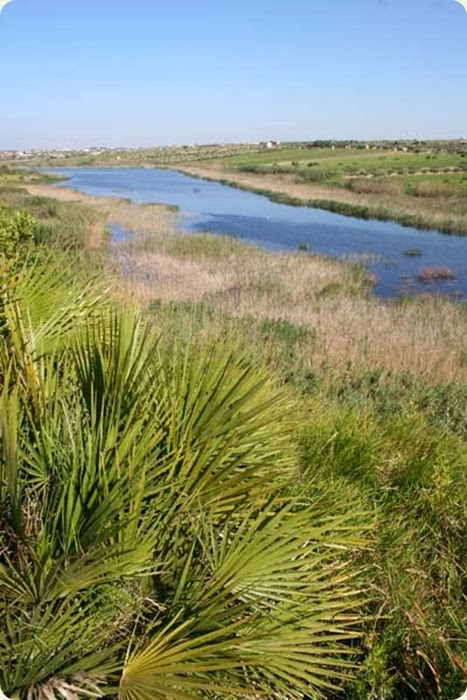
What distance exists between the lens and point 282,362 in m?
9.30

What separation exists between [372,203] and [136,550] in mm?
40917

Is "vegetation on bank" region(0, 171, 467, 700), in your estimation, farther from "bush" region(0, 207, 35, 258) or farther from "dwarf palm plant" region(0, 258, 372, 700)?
"bush" region(0, 207, 35, 258)

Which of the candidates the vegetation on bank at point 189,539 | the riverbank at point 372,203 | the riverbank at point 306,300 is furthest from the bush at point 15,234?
the riverbank at point 372,203

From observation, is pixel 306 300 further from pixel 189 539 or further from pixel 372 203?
pixel 372 203

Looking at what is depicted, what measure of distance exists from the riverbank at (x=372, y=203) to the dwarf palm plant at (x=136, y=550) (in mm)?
31127

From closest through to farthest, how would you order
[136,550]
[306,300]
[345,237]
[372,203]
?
[136,550]
[306,300]
[345,237]
[372,203]

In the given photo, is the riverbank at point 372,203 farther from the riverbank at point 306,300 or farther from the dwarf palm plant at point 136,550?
the dwarf palm plant at point 136,550

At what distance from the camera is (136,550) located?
2.06 meters

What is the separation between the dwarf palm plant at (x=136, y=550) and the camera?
1.96 meters

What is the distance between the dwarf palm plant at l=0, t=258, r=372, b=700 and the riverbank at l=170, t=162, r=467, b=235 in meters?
31.1

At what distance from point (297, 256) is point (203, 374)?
19.5m

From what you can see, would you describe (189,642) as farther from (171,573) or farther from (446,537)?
(446,537)

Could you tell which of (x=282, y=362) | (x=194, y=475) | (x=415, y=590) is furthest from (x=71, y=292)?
(x=282, y=362)

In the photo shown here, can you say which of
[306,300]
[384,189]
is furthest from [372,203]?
[306,300]
